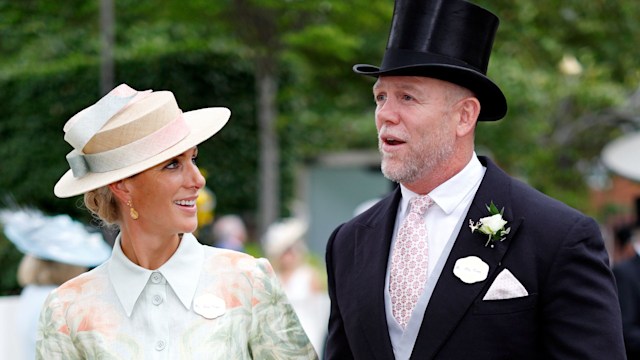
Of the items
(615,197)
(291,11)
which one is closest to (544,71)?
(291,11)

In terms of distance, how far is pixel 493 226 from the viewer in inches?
138

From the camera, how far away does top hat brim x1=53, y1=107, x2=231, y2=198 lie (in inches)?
139

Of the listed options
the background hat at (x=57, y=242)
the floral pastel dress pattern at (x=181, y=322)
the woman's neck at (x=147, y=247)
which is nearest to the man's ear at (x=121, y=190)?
the woman's neck at (x=147, y=247)

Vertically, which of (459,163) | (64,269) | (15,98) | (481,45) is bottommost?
(15,98)

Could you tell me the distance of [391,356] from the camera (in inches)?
140

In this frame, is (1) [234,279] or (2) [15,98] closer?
(1) [234,279]

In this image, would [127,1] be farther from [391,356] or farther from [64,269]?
[391,356]

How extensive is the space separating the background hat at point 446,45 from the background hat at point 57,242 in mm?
3035

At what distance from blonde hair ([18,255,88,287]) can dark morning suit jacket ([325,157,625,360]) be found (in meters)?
3.01

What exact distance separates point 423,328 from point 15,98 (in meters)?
14.4

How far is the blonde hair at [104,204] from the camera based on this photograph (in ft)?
12.2

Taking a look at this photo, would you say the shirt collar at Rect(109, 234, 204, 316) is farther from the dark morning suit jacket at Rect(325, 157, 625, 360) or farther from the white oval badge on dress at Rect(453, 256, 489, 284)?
the white oval badge on dress at Rect(453, 256, 489, 284)

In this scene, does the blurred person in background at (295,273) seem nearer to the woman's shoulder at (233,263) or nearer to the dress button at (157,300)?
the woman's shoulder at (233,263)

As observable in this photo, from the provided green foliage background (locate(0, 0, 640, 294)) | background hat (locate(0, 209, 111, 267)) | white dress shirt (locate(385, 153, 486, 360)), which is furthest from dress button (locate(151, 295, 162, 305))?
green foliage background (locate(0, 0, 640, 294))
